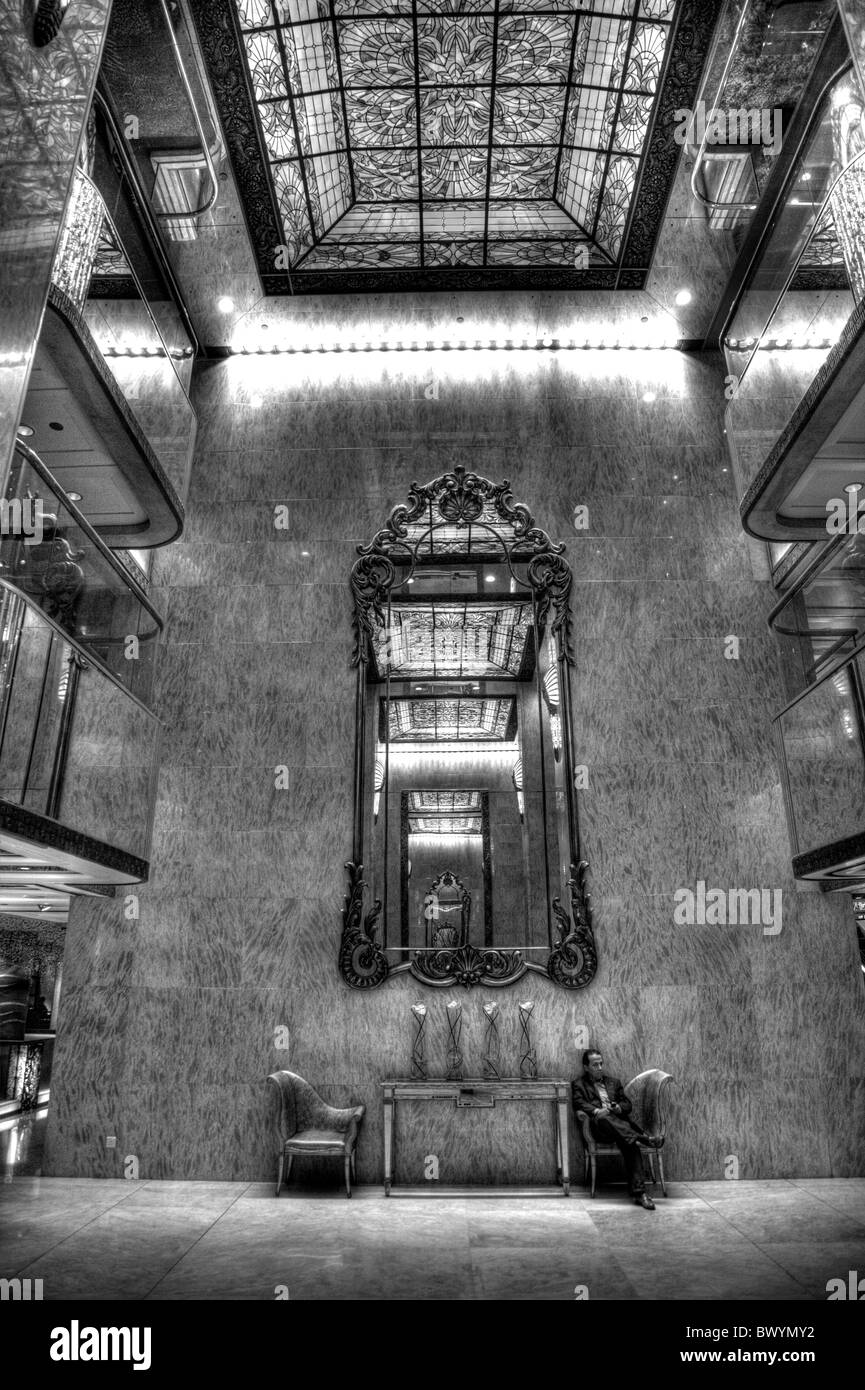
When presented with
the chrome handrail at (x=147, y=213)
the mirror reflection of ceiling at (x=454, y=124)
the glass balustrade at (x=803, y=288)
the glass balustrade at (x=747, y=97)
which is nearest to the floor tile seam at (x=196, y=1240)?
the glass balustrade at (x=803, y=288)

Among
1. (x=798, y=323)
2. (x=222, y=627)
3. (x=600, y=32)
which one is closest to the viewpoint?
(x=798, y=323)

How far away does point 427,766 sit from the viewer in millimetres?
8695

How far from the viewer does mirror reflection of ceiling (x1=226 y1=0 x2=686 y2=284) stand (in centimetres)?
802

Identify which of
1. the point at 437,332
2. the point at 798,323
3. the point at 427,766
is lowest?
the point at 427,766

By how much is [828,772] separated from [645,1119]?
3532 millimetres

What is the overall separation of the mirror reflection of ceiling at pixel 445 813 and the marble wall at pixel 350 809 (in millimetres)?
716

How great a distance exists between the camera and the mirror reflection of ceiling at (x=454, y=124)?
8023 mm

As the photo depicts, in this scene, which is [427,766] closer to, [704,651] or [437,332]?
[704,651]

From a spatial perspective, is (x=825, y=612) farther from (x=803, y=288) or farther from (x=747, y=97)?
(x=747, y=97)

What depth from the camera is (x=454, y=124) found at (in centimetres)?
893

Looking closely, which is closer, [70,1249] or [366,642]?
[70,1249]
